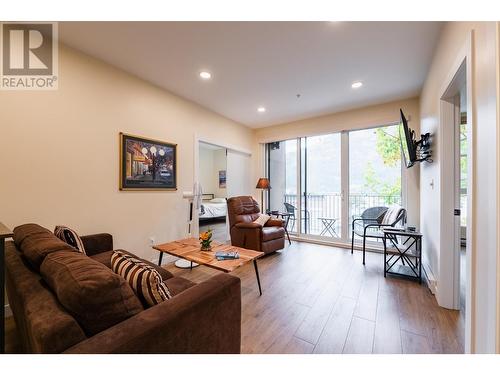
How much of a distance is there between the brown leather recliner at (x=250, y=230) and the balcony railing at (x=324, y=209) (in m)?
1.14

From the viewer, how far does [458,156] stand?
195 centimetres

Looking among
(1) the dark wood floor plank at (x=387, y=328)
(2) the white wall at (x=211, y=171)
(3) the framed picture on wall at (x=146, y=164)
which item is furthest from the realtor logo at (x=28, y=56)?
(2) the white wall at (x=211, y=171)

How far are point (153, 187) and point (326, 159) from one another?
3447 mm

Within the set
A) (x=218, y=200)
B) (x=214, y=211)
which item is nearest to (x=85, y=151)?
(x=214, y=211)

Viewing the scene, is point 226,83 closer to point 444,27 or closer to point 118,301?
point 444,27

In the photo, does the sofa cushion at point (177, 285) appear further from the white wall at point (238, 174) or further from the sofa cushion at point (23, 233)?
the white wall at point (238, 174)

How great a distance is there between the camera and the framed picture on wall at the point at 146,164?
2738 millimetres

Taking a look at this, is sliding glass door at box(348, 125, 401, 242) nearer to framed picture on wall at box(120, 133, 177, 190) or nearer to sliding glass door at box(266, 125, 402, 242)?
sliding glass door at box(266, 125, 402, 242)

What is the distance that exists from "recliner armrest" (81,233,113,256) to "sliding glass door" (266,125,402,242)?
3.34m

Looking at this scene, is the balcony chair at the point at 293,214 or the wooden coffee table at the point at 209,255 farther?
the balcony chair at the point at 293,214

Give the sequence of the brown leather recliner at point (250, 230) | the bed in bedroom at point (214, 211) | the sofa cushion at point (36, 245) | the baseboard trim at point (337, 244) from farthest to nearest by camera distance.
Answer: the bed in bedroom at point (214, 211)
the baseboard trim at point (337, 244)
the brown leather recliner at point (250, 230)
the sofa cushion at point (36, 245)

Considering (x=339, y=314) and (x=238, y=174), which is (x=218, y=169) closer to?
(x=238, y=174)

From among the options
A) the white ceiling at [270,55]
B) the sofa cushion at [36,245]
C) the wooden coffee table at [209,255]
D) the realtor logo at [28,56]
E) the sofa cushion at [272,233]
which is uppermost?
the white ceiling at [270,55]
